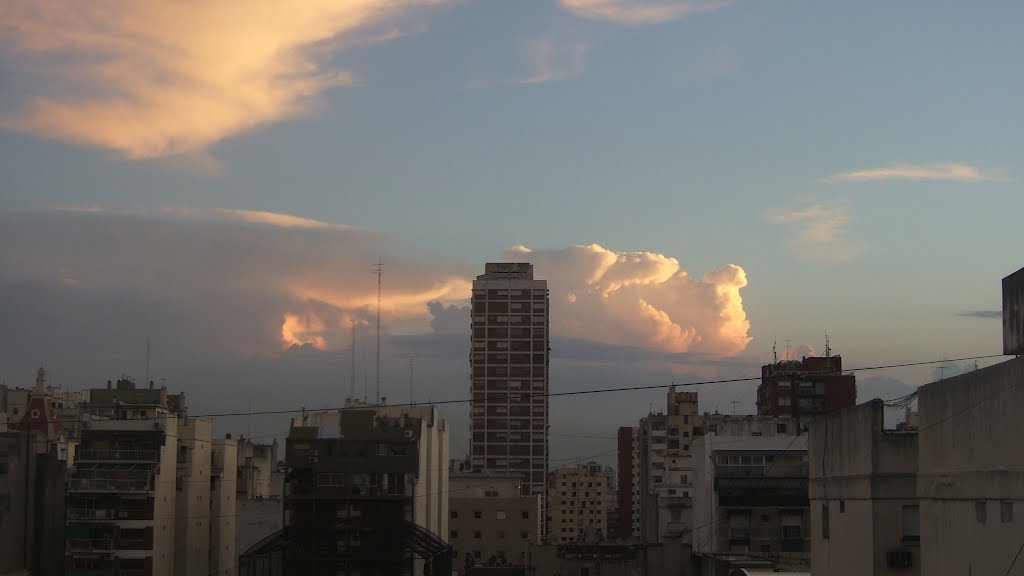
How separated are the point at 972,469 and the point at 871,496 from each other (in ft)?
24.3

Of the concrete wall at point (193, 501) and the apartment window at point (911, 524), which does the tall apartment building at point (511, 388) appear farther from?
the apartment window at point (911, 524)

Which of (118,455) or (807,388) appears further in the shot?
(807,388)

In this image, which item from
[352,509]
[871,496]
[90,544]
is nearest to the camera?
[871,496]

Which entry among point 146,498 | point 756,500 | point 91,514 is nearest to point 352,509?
point 146,498

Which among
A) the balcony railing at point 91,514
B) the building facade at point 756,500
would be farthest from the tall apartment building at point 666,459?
the balcony railing at point 91,514

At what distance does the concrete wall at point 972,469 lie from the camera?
23.2 metres

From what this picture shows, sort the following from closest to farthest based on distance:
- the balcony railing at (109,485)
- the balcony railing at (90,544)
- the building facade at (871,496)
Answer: the building facade at (871,496) < the balcony railing at (90,544) < the balcony railing at (109,485)

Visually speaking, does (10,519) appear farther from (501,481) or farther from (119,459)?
(501,481)

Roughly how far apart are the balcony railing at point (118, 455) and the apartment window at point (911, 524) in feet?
199

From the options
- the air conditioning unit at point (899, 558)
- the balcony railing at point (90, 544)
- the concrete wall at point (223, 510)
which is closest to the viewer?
the air conditioning unit at point (899, 558)

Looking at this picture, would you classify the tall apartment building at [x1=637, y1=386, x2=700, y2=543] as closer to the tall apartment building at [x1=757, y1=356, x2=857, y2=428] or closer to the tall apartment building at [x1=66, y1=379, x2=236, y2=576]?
the tall apartment building at [x1=757, y1=356, x2=857, y2=428]

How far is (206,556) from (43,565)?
15.2 m

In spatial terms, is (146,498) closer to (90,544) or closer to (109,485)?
(109,485)

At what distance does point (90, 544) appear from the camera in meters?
80.0
